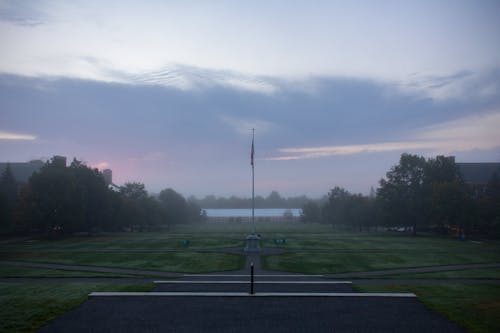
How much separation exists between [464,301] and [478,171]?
97.0 metres

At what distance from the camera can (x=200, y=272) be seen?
2681 centimetres

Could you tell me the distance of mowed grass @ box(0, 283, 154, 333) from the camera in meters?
12.9

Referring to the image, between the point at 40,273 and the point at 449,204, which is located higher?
the point at 449,204

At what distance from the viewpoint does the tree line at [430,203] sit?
59.2 meters

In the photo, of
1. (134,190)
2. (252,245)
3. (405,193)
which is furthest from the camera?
(134,190)

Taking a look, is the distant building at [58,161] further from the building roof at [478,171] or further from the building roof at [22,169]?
the building roof at [478,171]

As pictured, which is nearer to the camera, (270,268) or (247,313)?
(247,313)

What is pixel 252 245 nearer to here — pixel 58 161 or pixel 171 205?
pixel 58 161

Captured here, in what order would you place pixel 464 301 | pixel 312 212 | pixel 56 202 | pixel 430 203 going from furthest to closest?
1. pixel 312 212
2. pixel 430 203
3. pixel 56 202
4. pixel 464 301

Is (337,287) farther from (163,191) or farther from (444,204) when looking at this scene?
(163,191)

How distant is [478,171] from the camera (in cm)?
9862

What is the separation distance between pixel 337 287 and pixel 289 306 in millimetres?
5233

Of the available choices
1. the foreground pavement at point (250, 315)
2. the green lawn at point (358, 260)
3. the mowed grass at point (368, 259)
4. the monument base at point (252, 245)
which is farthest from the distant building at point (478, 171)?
the foreground pavement at point (250, 315)

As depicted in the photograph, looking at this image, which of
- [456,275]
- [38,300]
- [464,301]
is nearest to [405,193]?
[456,275]
